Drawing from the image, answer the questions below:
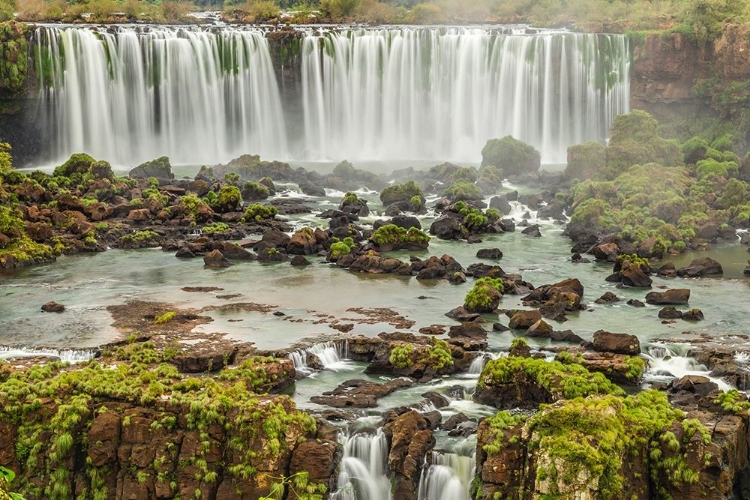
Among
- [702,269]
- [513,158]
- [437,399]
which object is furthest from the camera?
[513,158]

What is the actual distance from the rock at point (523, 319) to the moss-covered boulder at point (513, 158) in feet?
84.6

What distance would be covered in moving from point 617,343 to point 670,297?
6245 mm

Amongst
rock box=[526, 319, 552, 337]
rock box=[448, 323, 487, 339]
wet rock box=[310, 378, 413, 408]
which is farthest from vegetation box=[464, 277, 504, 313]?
wet rock box=[310, 378, 413, 408]

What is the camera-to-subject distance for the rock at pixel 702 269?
36000mm

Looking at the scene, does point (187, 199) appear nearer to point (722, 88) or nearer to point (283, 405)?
point (283, 405)

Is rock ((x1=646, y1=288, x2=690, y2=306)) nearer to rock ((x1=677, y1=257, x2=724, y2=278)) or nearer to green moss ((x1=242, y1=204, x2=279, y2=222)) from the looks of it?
rock ((x1=677, y1=257, x2=724, y2=278))

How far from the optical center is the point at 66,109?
191 ft

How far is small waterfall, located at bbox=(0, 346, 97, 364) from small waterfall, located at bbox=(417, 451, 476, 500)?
30.7ft

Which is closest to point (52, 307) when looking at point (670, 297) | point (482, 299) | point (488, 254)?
point (482, 299)

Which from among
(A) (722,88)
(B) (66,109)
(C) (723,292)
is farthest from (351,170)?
(C) (723,292)

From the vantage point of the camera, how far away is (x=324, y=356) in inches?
1052

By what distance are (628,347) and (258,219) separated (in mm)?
20963

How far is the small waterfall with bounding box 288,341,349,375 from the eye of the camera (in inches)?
1027

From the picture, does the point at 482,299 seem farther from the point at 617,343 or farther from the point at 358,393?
the point at 358,393
